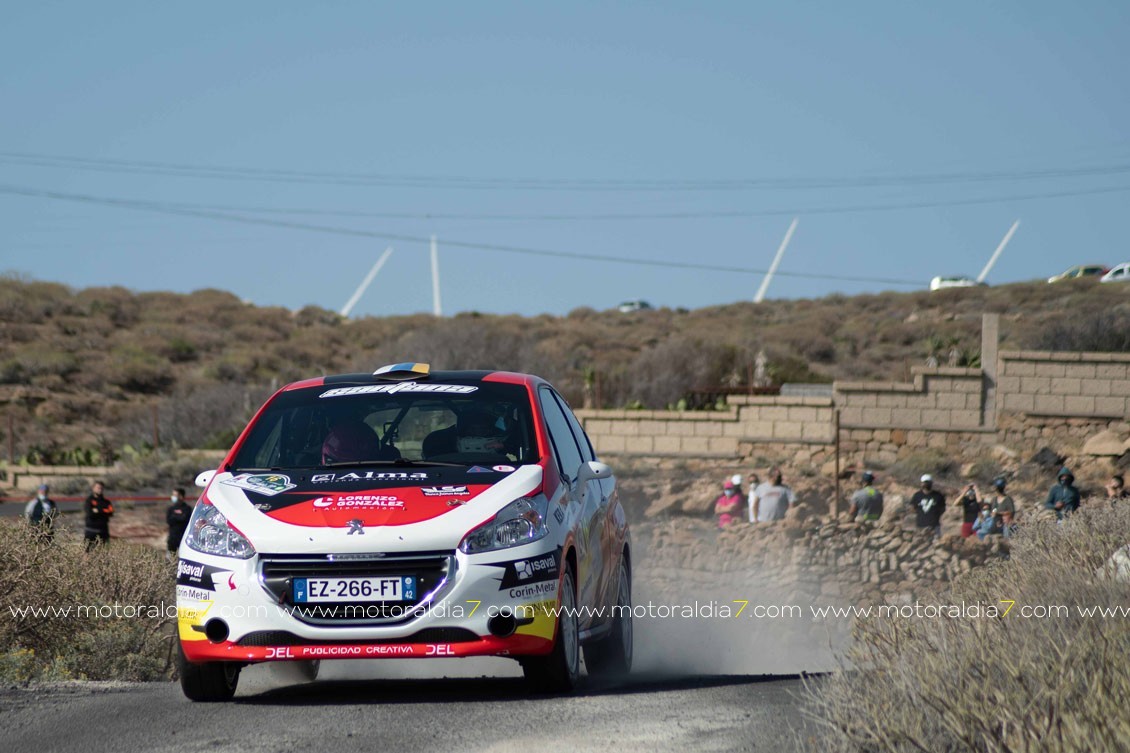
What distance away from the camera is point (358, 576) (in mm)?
6586

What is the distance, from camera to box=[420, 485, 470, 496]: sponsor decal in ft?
22.4

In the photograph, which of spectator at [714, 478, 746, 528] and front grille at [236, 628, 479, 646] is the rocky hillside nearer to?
spectator at [714, 478, 746, 528]

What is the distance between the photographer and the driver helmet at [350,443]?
25.5ft

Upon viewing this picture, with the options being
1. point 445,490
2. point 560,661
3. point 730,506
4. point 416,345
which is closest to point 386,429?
point 445,490

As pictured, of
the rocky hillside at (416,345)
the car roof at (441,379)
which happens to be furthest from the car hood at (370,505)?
the rocky hillside at (416,345)

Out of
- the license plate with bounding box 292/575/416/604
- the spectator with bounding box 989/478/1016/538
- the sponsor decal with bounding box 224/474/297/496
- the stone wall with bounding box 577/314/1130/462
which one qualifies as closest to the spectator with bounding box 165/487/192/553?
the spectator with bounding box 989/478/1016/538

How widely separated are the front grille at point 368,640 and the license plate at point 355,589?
0.18 m

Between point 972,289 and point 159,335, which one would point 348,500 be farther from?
point 972,289

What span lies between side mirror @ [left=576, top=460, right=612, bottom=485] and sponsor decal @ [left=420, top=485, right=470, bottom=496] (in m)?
1.35

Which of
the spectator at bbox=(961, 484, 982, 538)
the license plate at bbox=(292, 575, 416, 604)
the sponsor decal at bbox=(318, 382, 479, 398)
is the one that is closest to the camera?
the license plate at bbox=(292, 575, 416, 604)

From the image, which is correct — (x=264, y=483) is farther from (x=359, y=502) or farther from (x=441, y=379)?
(x=441, y=379)

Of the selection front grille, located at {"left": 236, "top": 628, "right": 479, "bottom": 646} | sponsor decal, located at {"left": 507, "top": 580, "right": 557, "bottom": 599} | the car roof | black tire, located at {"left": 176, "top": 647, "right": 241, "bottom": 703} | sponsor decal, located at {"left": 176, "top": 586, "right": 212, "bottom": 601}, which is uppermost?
the car roof

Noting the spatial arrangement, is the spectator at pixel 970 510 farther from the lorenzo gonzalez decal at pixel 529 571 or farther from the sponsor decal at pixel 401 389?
the lorenzo gonzalez decal at pixel 529 571

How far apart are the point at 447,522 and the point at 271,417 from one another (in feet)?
5.94
